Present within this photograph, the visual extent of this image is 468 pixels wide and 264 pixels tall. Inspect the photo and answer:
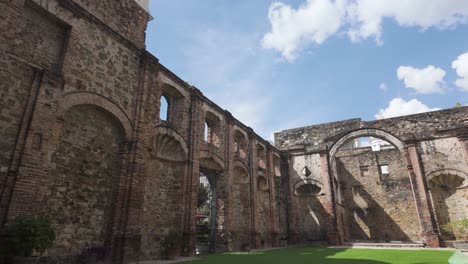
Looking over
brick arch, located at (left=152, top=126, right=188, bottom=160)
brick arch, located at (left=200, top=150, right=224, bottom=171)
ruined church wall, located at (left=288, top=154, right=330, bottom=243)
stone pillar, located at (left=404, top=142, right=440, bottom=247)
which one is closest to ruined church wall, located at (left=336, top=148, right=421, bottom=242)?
ruined church wall, located at (left=288, top=154, right=330, bottom=243)

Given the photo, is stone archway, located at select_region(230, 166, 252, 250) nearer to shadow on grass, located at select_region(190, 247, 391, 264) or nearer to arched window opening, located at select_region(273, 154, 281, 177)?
shadow on grass, located at select_region(190, 247, 391, 264)

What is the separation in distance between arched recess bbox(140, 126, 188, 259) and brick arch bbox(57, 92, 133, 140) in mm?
1234

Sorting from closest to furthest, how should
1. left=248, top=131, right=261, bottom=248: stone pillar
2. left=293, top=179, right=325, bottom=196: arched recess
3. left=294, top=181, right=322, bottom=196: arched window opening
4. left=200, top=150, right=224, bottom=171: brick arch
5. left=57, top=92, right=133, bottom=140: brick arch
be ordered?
left=57, top=92, right=133, bottom=140: brick arch, left=200, top=150, right=224, bottom=171: brick arch, left=248, top=131, right=261, bottom=248: stone pillar, left=293, top=179, right=325, bottom=196: arched recess, left=294, top=181, right=322, bottom=196: arched window opening

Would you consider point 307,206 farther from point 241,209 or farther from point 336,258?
point 336,258

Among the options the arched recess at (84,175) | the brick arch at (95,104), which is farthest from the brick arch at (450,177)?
the arched recess at (84,175)

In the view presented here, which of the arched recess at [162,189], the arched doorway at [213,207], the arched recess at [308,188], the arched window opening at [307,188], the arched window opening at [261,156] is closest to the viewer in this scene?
the arched recess at [162,189]

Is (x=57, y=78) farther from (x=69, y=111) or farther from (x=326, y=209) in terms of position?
(x=326, y=209)

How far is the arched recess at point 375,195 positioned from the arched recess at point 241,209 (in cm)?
726

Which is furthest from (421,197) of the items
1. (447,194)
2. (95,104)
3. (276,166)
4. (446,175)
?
(95,104)

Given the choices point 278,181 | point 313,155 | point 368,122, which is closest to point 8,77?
point 278,181

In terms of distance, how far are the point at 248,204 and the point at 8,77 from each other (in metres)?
11.9

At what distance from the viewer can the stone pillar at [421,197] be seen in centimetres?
1639

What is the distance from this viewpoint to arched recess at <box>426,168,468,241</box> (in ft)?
55.9

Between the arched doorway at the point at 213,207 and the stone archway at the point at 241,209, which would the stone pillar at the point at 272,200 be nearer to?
the stone archway at the point at 241,209
